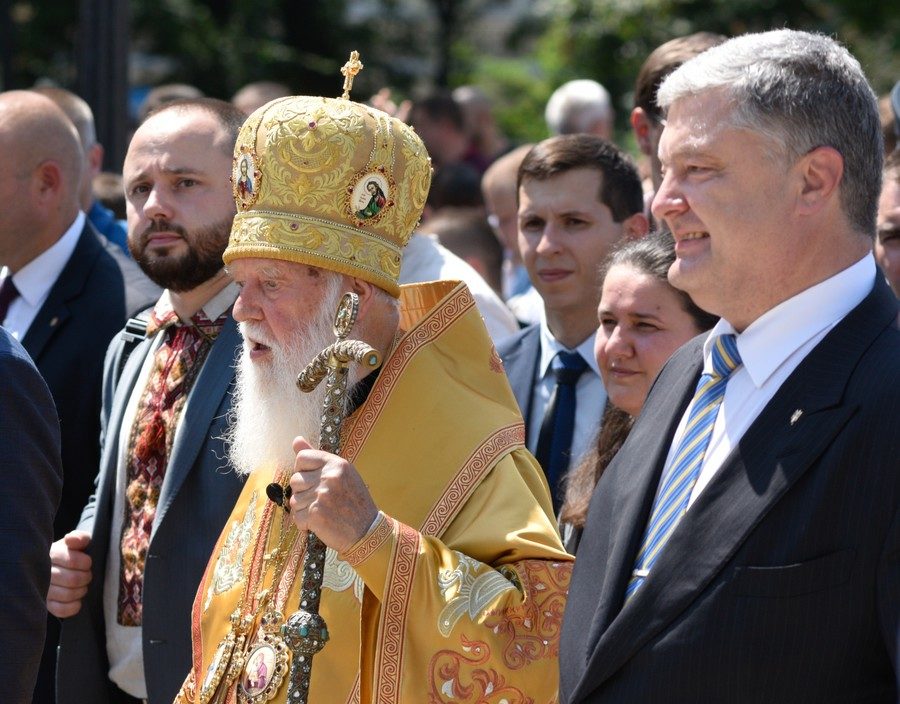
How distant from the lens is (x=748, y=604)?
2.48m

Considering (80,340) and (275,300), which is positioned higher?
(80,340)

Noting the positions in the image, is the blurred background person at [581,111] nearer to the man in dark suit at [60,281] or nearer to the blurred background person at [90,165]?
the blurred background person at [90,165]

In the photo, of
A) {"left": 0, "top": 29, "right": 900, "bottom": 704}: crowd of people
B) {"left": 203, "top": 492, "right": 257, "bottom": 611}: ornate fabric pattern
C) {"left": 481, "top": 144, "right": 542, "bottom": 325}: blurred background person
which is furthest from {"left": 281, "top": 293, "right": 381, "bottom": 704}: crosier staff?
{"left": 481, "top": 144, "right": 542, "bottom": 325}: blurred background person

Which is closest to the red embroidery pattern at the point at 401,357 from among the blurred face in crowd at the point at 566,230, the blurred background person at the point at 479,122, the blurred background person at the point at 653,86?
the blurred face in crowd at the point at 566,230

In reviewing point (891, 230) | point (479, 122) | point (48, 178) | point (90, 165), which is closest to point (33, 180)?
point (48, 178)

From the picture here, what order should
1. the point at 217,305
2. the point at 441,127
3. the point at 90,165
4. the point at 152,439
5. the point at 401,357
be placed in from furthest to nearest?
the point at 441,127
the point at 90,165
the point at 217,305
the point at 152,439
the point at 401,357

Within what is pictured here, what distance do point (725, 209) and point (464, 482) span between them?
3.60 ft

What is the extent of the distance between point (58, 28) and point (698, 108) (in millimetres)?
16859

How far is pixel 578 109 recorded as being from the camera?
8.82 metres

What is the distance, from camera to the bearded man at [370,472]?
3.18 m

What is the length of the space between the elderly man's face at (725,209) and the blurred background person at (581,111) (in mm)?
5970

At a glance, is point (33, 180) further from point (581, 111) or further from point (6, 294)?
point (581, 111)

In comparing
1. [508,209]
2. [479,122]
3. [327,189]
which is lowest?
[327,189]

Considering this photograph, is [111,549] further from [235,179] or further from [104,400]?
[235,179]
